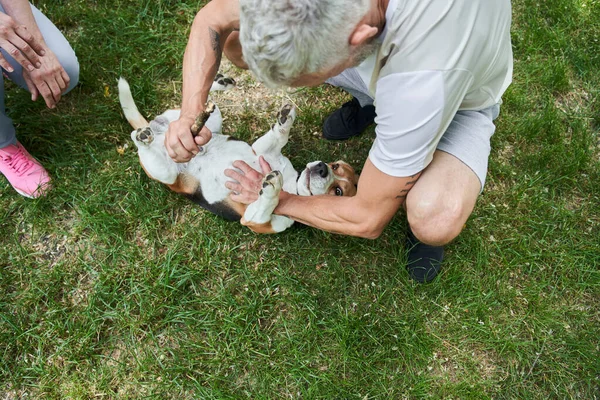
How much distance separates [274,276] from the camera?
10.1 ft

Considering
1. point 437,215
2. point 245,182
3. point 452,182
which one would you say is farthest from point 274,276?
point 452,182

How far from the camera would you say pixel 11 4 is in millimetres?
2693

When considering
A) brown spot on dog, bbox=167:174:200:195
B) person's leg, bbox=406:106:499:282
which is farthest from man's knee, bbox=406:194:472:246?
brown spot on dog, bbox=167:174:200:195

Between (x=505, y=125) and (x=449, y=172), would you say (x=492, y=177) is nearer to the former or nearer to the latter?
(x=505, y=125)

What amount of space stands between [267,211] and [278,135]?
0.60m

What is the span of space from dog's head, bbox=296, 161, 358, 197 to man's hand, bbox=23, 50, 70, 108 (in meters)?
1.59

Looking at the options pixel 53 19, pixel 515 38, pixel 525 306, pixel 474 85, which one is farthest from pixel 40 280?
pixel 515 38

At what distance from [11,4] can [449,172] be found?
2636 mm

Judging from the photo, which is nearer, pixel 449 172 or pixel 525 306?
pixel 449 172

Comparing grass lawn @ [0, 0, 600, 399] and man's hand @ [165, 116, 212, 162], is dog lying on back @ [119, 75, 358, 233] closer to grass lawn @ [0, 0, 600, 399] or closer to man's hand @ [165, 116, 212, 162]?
grass lawn @ [0, 0, 600, 399]

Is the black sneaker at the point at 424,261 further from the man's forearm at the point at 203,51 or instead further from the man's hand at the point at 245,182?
the man's forearm at the point at 203,51

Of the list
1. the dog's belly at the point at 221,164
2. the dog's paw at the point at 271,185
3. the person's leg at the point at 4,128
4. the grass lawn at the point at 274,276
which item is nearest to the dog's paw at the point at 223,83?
the grass lawn at the point at 274,276

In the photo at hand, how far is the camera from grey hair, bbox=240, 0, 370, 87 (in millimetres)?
1617

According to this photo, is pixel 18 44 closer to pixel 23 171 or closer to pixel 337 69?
pixel 23 171
